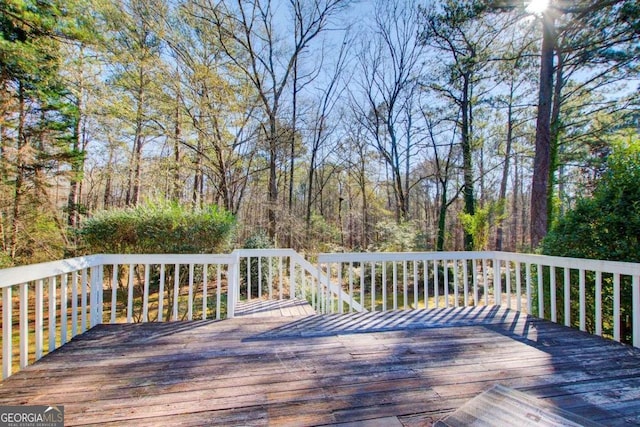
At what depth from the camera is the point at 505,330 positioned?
2.66 metres

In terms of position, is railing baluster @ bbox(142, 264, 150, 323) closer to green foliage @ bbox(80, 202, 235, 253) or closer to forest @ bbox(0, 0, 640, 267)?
green foliage @ bbox(80, 202, 235, 253)

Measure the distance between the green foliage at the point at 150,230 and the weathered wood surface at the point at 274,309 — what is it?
1206 mm

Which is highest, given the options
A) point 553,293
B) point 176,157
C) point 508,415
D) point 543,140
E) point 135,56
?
point 135,56

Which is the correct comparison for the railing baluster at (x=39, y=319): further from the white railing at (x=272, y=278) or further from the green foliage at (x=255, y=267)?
the green foliage at (x=255, y=267)

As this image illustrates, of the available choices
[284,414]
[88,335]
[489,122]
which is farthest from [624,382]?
[489,122]

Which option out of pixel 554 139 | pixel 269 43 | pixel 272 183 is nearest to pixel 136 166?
pixel 272 183

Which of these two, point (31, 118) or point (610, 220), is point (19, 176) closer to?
point (31, 118)

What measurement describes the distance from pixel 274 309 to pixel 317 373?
1.79 meters

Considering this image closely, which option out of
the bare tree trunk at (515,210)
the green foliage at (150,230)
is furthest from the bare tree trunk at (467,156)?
the green foliage at (150,230)

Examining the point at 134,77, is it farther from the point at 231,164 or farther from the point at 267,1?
the point at 267,1

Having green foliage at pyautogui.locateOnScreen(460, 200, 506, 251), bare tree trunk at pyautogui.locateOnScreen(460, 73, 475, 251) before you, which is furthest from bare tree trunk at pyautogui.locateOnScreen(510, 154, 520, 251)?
green foliage at pyautogui.locateOnScreen(460, 200, 506, 251)

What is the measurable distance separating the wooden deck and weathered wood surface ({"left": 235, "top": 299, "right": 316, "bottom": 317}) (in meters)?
0.51

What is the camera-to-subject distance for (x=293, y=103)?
9.68 m

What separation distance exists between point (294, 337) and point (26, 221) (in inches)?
315
